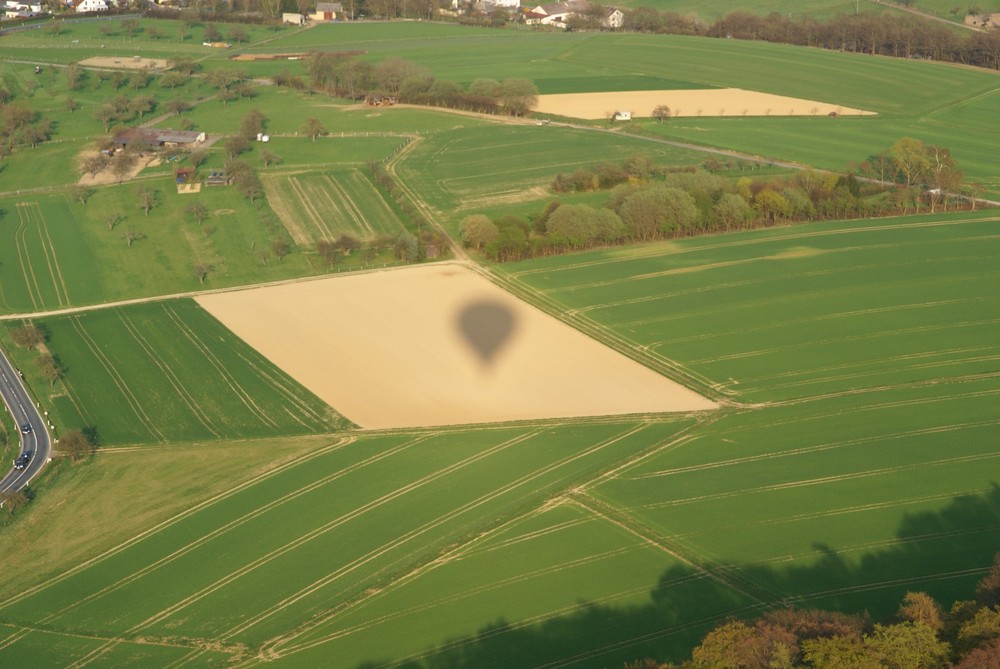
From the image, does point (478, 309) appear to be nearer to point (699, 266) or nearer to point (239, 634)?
point (699, 266)

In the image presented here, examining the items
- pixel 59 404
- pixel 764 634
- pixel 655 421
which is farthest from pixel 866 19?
pixel 764 634

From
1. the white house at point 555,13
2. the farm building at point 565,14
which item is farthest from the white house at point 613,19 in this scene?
the white house at point 555,13

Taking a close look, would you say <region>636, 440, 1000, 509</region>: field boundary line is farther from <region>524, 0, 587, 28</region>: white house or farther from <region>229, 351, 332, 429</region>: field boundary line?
<region>524, 0, 587, 28</region>: white house

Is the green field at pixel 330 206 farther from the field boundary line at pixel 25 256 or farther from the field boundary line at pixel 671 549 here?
the field boundary line at pixel 671 549

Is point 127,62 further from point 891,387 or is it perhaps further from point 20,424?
point 891,387

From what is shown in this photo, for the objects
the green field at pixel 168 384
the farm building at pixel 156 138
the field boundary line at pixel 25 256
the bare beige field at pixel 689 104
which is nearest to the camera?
the green field at pixel 168 384

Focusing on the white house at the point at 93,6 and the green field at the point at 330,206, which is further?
the white house at the point at 93,6

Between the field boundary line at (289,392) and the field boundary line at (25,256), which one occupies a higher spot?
the field boundary line at (25,256)

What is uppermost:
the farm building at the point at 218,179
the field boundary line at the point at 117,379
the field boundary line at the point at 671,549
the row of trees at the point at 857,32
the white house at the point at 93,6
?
the white house at the point at 93,6
